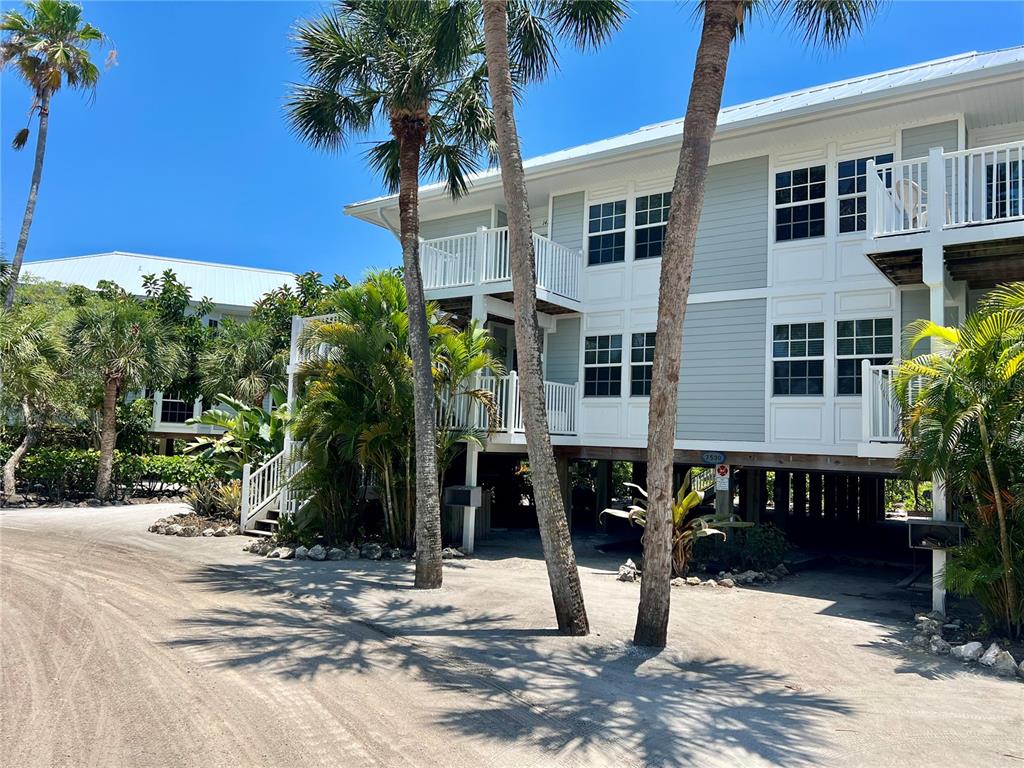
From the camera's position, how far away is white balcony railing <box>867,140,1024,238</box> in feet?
33.3

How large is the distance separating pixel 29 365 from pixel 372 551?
11.2 meters

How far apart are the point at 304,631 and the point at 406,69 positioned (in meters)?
8.09

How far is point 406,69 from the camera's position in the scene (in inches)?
440

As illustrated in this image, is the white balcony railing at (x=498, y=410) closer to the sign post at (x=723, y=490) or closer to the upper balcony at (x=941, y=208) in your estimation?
the sign post at (x=723, y=490)

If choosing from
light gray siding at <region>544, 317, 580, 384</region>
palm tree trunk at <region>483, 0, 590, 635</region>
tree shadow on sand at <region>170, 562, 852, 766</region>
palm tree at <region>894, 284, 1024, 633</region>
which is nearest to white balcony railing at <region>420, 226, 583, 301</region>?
light gray siding at <region>544, 317, 580, 384</region>

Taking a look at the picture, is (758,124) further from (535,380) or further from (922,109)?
(535,380)

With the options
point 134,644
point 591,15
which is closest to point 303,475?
point 134,644

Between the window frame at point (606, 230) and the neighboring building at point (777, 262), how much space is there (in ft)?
0.10

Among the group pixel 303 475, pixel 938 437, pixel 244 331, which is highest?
pixel 244 331

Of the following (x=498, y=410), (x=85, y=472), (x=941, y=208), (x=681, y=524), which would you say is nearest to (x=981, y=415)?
(x=941, y=208)

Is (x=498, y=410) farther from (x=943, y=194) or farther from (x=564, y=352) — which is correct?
(x=943, y=194)

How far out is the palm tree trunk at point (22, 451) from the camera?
826 inches

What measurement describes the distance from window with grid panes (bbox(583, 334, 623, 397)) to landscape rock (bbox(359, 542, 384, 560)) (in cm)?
562

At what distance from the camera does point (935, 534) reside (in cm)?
999
